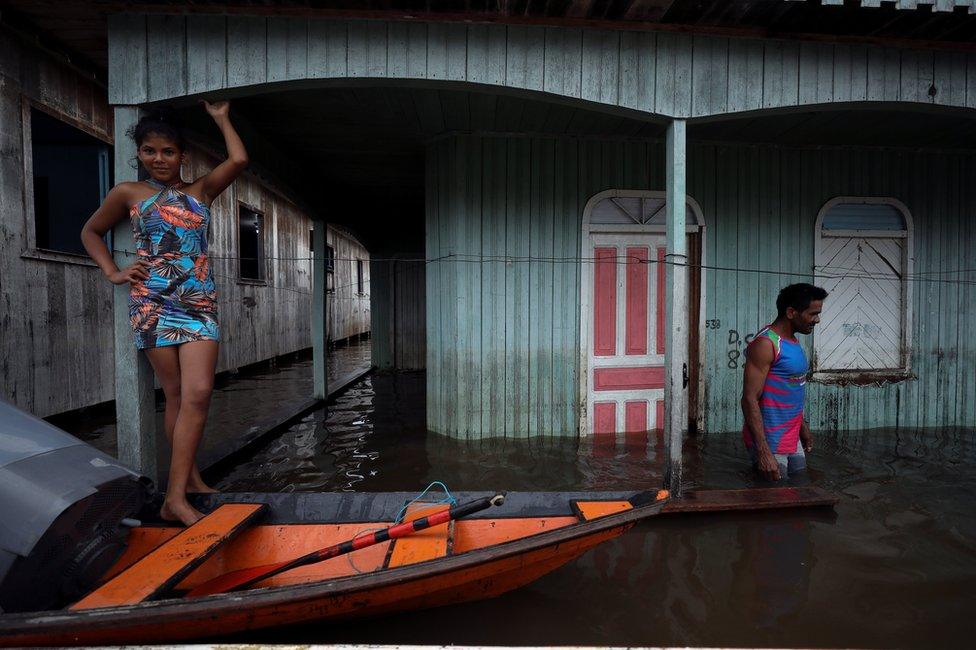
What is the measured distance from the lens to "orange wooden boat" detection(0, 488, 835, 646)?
170 centimetres

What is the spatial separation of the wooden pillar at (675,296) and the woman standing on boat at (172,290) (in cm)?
284

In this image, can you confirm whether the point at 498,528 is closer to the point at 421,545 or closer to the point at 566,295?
the point at 421,545

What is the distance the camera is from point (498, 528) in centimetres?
265

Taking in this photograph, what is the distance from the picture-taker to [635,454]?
4.92 metres

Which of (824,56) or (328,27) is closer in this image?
(328,27)

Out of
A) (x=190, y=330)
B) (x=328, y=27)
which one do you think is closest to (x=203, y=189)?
(x=190, y=330)

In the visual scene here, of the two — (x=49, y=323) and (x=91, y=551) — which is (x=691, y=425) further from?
(x=49, y=323)

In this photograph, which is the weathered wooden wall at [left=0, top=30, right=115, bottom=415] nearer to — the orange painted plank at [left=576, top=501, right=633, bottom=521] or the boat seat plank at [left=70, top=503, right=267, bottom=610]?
the boat seat plank at [left=70, top=503, right=267, bottom=610]

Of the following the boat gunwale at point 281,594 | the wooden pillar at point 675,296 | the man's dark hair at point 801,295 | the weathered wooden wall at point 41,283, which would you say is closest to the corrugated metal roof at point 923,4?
the wooden pillar at point 675,296

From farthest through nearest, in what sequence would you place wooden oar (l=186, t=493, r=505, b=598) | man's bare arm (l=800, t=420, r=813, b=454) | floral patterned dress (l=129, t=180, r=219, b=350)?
→ man's bare arm (l=800, t=420, r=813, b=454)
floral patterned dress (l=129, t=180, r=219, b=350)
wooden oar (l=186, t=493, r=505, b=598)

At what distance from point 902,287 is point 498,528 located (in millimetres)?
5868

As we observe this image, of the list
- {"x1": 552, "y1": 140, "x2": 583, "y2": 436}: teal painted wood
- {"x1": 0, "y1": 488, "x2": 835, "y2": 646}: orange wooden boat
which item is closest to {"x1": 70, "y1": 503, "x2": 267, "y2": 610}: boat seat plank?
{"x1": 0, "y1": 488, "x2": 835, "y2": 646}: orange wooden boat

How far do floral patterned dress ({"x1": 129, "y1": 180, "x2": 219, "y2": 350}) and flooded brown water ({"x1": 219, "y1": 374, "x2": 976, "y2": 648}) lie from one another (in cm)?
153

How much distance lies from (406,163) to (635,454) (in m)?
4.43
